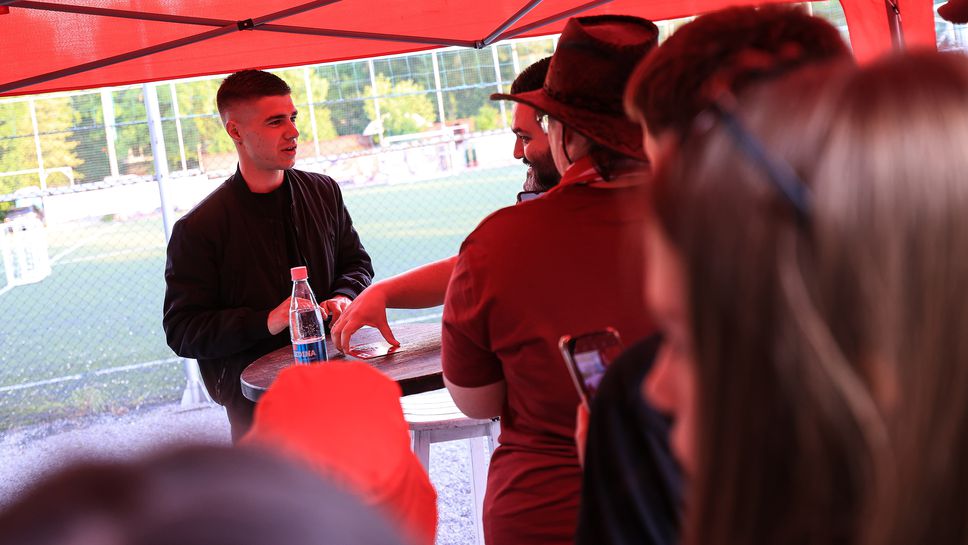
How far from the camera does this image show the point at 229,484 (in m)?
0.41

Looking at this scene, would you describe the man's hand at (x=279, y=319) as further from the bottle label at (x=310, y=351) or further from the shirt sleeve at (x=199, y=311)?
the bottle label at (x=310, y=351)

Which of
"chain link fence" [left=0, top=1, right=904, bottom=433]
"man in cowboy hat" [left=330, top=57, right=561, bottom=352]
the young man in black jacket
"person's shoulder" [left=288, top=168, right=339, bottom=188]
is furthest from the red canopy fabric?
"chain link fence" [left=0, top=1, right=904, bottom=433]

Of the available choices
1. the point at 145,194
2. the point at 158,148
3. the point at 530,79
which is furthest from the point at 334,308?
the point at 145,194

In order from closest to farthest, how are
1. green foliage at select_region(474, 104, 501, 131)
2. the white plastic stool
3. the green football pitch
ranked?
the white plastic stool, the green football pitch, green foliage at select_region(474, 104, 501, 131)

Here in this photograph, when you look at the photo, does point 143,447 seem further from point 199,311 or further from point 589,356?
point 199,311

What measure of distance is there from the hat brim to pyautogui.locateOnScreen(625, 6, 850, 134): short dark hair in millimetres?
525

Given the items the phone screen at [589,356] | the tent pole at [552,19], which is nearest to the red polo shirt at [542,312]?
the phone screen at [589,356]

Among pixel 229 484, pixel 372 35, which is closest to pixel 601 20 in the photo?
pixel 229 484

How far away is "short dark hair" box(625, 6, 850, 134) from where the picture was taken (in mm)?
1067

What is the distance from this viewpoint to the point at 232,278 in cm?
348

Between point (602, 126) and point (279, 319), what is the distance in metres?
1.76

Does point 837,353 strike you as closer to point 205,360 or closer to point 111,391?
point 205,360

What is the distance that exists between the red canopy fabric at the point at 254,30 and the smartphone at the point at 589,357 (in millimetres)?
2264

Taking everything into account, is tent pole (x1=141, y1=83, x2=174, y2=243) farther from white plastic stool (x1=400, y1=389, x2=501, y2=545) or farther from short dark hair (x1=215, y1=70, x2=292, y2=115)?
→ white plastic stool (x1=400, y1=389, x2=501, y2=545)
